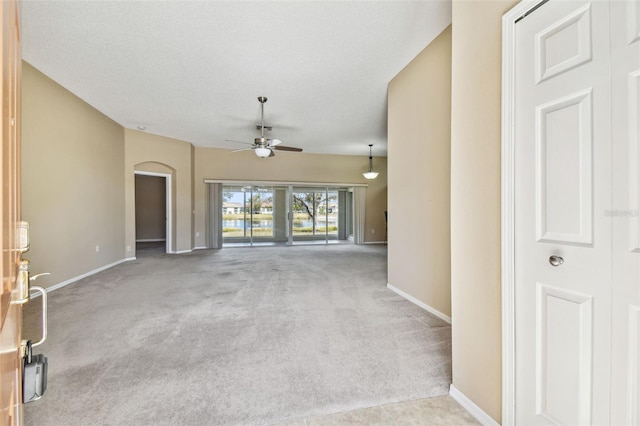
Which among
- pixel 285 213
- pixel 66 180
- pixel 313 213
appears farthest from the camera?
pixel 313 213

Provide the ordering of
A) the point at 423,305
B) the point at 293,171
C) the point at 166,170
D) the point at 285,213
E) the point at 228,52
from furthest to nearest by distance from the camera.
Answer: the point at 285,213 → the point at 293,171 → the point at 166,170 → the point at 423,305 → the point at 228,52

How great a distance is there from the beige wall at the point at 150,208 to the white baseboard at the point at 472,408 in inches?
408

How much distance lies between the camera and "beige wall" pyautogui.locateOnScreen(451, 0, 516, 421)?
4.81 feet

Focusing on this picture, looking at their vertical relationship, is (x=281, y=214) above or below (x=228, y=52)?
below

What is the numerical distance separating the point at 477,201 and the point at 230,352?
218 cm
